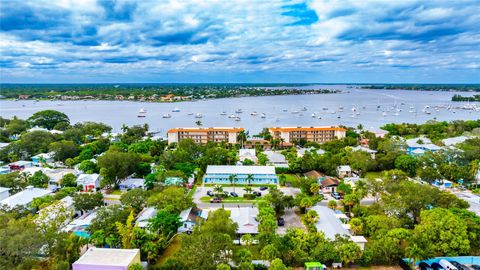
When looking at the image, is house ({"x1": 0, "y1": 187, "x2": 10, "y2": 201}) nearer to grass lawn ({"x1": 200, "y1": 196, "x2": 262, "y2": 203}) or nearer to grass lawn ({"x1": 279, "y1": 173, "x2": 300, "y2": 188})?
grass lawn ({"x1": 200, "y1": 196, "x2": 262, "y2": 203})

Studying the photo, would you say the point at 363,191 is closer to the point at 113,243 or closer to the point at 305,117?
the point at 113,243

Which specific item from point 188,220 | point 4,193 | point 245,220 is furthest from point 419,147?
point 4,193

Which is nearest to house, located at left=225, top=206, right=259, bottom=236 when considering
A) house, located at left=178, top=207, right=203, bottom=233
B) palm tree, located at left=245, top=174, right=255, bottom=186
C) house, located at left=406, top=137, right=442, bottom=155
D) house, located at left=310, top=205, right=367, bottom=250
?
house, located at left=178, top=207, right=203, bottom=233

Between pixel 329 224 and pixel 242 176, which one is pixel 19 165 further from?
pixel 329 224

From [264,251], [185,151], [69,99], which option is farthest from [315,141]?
[69,99]

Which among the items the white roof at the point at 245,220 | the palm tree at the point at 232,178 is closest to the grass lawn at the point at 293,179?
the palm tree at the point at 232,178

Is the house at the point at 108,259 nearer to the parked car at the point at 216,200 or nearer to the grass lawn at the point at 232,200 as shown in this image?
the parked car at the point at 216,200
